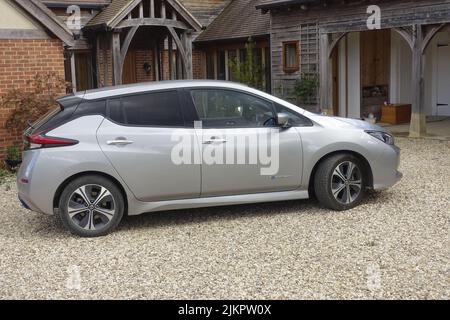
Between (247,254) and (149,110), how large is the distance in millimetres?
2020

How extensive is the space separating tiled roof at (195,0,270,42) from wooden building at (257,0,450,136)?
89cm

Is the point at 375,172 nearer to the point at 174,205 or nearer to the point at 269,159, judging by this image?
the point at 269,159

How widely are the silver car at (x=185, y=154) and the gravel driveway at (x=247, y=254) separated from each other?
0.99 ft

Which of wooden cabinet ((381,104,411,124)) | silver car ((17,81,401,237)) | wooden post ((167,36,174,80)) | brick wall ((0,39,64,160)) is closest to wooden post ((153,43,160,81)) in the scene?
wooden post ((167,36,174,80))

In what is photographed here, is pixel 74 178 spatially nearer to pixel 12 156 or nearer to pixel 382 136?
pixel 382 136

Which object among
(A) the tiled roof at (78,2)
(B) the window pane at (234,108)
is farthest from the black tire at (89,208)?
(A) the tiled roof at (78,2)

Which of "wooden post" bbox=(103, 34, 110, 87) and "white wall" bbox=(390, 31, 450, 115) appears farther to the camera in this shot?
"white wall" bbox=(390, 31, 450, 115)

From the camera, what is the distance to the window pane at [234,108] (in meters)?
6.57

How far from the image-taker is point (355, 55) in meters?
16.1

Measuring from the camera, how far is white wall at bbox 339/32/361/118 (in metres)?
16.1

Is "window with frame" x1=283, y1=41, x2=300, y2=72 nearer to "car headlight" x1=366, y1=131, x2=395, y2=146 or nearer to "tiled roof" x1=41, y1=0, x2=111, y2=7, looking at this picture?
"tiled roof" x1=41, y1=0, x2=111, y2=7

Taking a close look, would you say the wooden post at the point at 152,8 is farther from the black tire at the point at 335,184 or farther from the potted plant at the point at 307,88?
the black tire at the point at 335,184

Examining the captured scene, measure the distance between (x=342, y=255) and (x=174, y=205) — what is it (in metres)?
1.98
